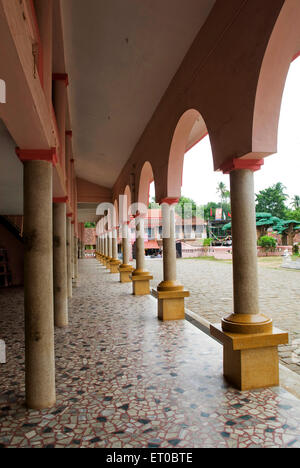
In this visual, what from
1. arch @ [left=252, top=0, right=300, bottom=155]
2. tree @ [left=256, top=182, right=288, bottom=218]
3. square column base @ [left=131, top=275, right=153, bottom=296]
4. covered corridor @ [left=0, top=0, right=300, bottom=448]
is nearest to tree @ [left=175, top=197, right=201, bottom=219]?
tree @ [left=256, top=182, right=288, bottom=218]

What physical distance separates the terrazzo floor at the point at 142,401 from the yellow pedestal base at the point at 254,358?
0.37 feet

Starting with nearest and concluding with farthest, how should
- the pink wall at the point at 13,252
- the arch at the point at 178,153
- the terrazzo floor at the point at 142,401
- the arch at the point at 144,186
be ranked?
1. the terrazzo floor at the point at 142,401
2. the arch at the point at 178,153
3. the arch at the point at 144,186
4. the pink wall at the point at 13,252

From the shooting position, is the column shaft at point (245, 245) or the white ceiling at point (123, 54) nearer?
the column shaft at point (245, 245)

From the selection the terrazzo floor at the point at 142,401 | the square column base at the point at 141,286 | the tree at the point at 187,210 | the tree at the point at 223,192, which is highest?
the tree at the point at 223,192

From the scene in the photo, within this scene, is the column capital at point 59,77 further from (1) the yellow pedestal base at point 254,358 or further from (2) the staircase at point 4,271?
(2) the staircase at point 4,271

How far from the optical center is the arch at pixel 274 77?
3.00 m

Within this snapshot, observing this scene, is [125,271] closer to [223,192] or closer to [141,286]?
[141,286]

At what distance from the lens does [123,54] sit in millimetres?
5492

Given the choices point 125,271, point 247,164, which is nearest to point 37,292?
point 247,164

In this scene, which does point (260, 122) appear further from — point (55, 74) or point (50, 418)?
point (55, 74)

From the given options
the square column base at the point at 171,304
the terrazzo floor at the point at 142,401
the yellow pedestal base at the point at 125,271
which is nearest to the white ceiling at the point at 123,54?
the square column base at the point at 171,304

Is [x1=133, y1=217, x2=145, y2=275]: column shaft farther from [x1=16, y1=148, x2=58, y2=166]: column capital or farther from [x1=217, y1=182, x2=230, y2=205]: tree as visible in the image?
[x1=217, y1=182, x2=230, y2=205]: tree

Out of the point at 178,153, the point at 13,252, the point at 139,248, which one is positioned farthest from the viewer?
the point at 13,252

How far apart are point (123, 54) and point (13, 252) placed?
891 cm
